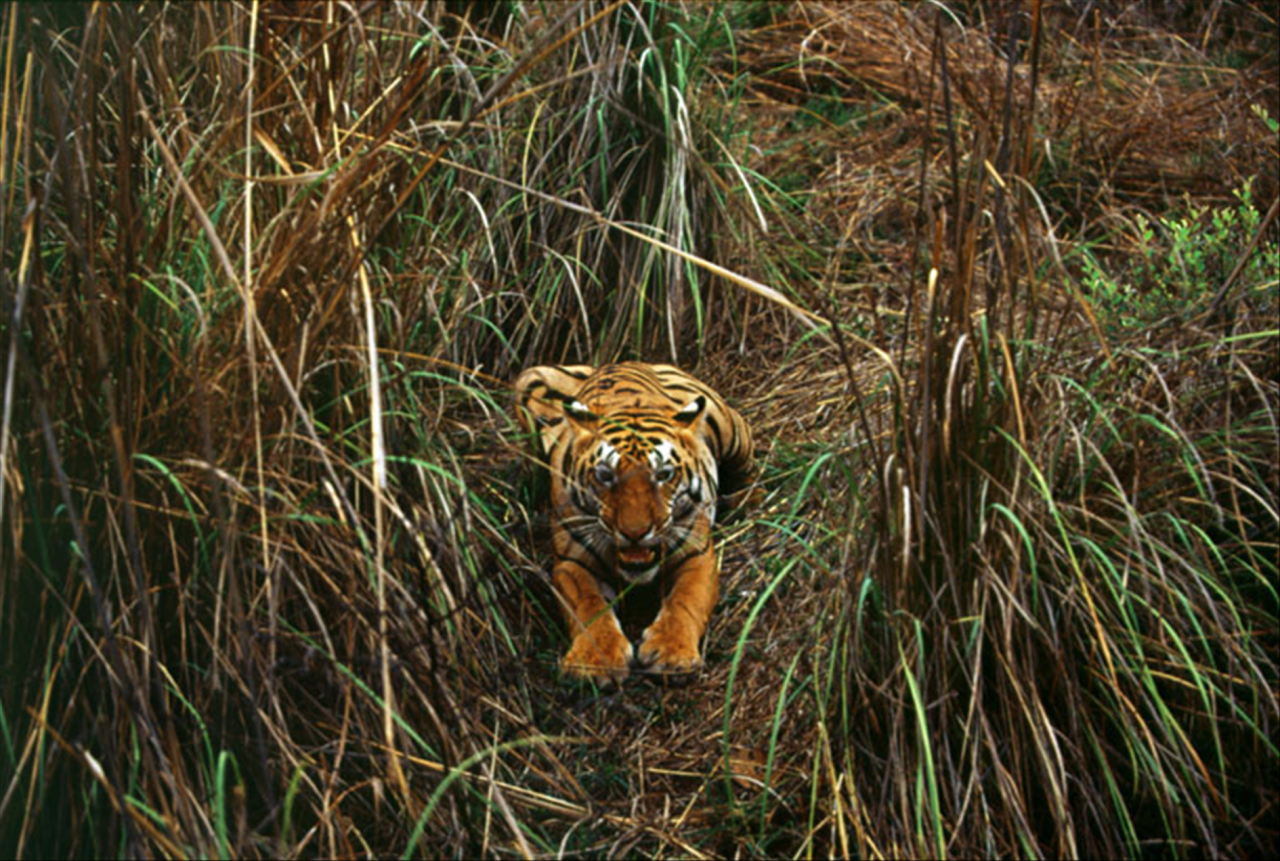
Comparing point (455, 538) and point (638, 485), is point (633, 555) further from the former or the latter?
point (455, 538)

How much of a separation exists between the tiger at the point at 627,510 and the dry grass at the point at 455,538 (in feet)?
0.25

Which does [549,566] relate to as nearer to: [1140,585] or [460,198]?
[460,198]

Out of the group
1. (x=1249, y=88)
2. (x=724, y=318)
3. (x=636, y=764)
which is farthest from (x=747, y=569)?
(x=1249, y=88)

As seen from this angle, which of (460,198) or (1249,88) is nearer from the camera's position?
(460,198)

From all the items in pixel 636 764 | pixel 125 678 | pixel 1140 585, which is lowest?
pixel 636 764

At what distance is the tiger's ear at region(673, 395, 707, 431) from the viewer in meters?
3.15

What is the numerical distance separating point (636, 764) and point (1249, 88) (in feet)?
8.88

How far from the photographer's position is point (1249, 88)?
13.8ft

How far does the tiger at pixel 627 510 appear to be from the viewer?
9.41 ft

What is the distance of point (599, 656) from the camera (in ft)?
9.23

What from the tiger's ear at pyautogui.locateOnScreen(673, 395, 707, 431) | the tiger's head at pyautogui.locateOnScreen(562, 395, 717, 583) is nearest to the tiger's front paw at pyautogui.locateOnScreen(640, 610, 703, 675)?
the tiger's head at pyautogui.locateOnScreen(562, 395, 717, 583)

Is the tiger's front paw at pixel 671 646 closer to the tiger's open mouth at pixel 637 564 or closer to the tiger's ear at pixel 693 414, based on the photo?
the tiger's open mouth at pixel 637 564

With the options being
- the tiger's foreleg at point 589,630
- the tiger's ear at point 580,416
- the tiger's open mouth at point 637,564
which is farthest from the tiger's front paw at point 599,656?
the tiger's ear at point 580,416

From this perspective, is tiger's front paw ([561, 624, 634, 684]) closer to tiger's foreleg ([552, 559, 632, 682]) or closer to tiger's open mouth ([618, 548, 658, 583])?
tiger's foreleg ([552, 559, 632, 682])
